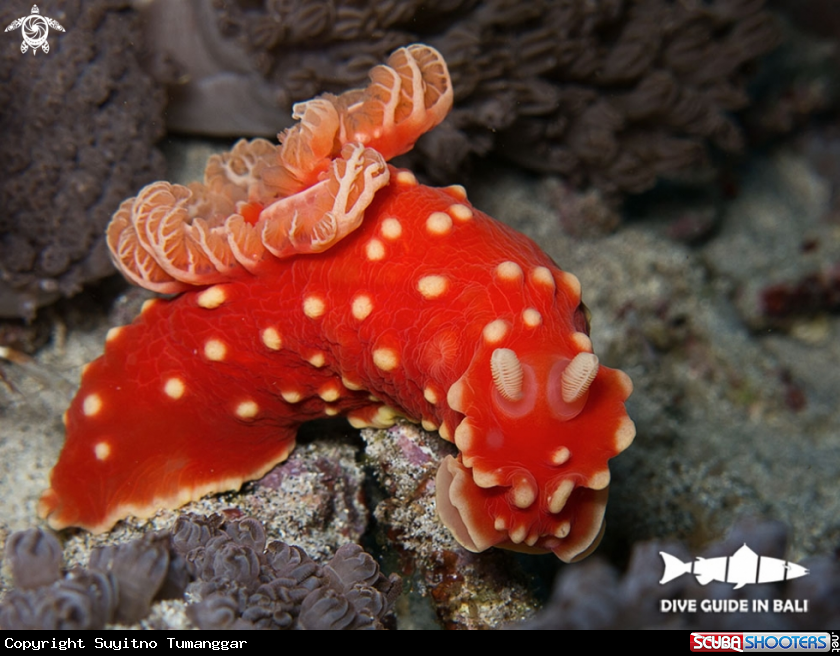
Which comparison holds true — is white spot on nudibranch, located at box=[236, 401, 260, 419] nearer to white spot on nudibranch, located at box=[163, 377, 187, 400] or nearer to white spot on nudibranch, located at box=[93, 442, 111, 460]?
white spot on nudibranch, located at box=[163, 377, 187, 400]

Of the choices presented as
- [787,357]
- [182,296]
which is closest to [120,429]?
[182,296]

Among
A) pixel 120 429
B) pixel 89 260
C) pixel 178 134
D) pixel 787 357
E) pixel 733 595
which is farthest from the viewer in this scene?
pixel 787 357

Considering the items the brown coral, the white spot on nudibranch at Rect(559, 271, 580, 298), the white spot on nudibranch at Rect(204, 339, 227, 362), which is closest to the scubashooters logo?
the white spot on nudibranch at Rect(559, 271, 580, 298)

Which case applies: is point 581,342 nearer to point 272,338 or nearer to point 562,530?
point 562,530

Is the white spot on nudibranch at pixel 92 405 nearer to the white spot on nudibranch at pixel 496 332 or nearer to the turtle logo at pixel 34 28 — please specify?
the white spot on nudibranch at pixel 496 332

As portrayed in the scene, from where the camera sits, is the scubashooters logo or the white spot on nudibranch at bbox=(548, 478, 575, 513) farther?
the white spot on nudibranch at bbox=(548, 478, 575, 513)

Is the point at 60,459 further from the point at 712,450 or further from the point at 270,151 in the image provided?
the point at 712,450

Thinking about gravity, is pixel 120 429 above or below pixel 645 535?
above
